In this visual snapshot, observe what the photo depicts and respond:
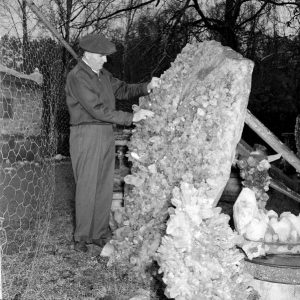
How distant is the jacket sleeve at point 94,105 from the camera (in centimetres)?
371

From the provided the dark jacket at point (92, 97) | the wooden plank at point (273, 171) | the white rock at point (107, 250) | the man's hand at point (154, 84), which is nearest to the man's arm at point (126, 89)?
the dark jacket at point (92, 97)

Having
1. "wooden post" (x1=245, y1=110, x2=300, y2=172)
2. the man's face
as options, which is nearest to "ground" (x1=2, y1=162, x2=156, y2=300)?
"wooden post" (x1=245, y1=110, x2=300, y2=172)

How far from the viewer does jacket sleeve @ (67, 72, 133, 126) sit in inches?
146

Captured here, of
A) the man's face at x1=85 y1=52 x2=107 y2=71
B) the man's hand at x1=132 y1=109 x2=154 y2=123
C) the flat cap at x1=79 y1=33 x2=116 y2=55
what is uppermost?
the flat cap at x1=79 y1=33 x2=116 y2=55

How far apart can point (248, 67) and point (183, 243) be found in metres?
1.15

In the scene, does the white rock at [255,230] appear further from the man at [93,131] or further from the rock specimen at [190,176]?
the man at [93,131]

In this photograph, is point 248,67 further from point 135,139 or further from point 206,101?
point 135,139

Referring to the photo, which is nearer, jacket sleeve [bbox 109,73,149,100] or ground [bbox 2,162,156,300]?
ground [bbox 2,162,156,300]

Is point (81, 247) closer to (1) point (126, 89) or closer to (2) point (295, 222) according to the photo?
(1) point (126, 89)

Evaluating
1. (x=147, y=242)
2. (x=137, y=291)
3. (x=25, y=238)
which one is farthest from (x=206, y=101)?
(x=25, y=238)

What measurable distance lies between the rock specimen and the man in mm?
238

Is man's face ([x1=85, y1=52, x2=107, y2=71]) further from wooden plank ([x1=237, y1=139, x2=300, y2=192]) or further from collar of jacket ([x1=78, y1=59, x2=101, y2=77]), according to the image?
wooden plank ([x1=237, y1=139, x2=300, y2=192])

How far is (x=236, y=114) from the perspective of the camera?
2.66 meters

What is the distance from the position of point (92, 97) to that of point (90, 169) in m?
0.65
